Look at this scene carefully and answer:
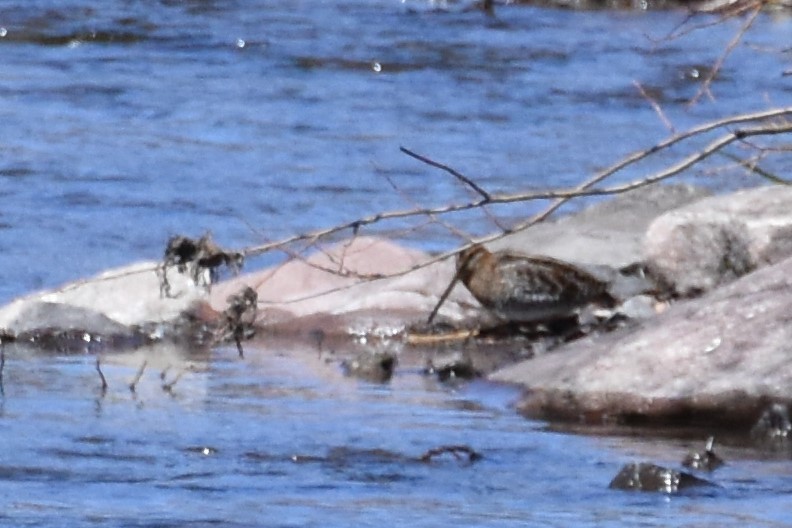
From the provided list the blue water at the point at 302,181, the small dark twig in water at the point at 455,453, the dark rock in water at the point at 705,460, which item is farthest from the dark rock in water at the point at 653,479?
the small dark twig in water at the point at 455,453

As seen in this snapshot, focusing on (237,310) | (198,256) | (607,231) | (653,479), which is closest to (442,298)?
(237,310)

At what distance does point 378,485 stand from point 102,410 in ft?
3.72

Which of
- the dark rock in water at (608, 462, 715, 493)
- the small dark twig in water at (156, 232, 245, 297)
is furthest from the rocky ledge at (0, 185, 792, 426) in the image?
the dark rock in water at (608, 462, 715, 493)

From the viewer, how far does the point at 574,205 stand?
991cm

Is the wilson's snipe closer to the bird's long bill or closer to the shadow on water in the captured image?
the bird's long bill

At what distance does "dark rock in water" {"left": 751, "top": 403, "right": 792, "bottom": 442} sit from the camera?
530 centimetres

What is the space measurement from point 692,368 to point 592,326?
1.28 meters

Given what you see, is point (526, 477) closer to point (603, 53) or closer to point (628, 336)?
point (628, 336)

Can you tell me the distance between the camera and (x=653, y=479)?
4676mm

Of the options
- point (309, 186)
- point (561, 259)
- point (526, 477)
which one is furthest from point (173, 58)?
point (526, 477)

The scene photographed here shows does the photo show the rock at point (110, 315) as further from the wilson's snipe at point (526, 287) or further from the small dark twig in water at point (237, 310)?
the wilson's snipe at point (526, 287)

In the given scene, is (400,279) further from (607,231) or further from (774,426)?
(774,426)

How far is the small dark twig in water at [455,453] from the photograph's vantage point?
507cm

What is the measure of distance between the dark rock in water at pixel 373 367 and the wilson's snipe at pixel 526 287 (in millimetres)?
666
